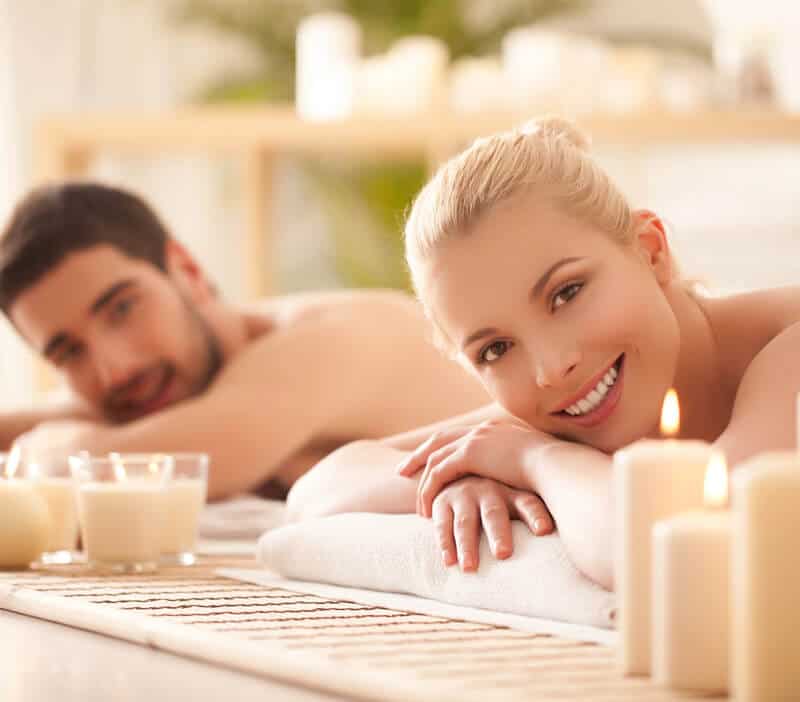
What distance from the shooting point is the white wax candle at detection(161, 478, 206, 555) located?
156cm

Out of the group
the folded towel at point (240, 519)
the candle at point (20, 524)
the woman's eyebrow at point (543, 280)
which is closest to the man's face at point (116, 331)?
the folded towel at point (240, 519)

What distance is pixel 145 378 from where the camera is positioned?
2.60 m

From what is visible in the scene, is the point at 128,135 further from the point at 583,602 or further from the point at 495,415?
the point at 583,602

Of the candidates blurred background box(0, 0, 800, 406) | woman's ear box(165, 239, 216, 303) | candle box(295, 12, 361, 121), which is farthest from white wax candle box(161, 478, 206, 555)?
candle box(295, 12, 361, 121)

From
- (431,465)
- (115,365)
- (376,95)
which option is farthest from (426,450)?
(376,95)

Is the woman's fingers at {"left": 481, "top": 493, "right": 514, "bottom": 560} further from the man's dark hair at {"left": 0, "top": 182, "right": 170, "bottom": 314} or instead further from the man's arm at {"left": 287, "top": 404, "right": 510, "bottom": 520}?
the man's dark hair at {"left": 0, "top": 182, "right": 170, "bottom": 314}

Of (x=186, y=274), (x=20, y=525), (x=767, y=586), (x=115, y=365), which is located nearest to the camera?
(x=767, y=586)

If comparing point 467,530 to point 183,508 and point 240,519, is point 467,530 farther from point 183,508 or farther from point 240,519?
point 240,519

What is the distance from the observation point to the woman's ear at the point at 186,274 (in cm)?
272

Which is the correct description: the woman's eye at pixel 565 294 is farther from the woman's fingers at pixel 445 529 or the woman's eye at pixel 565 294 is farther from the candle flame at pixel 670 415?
the candle flame at pixel 670 415

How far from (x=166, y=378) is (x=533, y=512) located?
1477 millimetres

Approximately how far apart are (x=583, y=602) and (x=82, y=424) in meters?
1.60

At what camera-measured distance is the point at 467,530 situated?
49.1 inches

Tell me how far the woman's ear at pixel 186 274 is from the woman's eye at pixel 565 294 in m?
1.47
